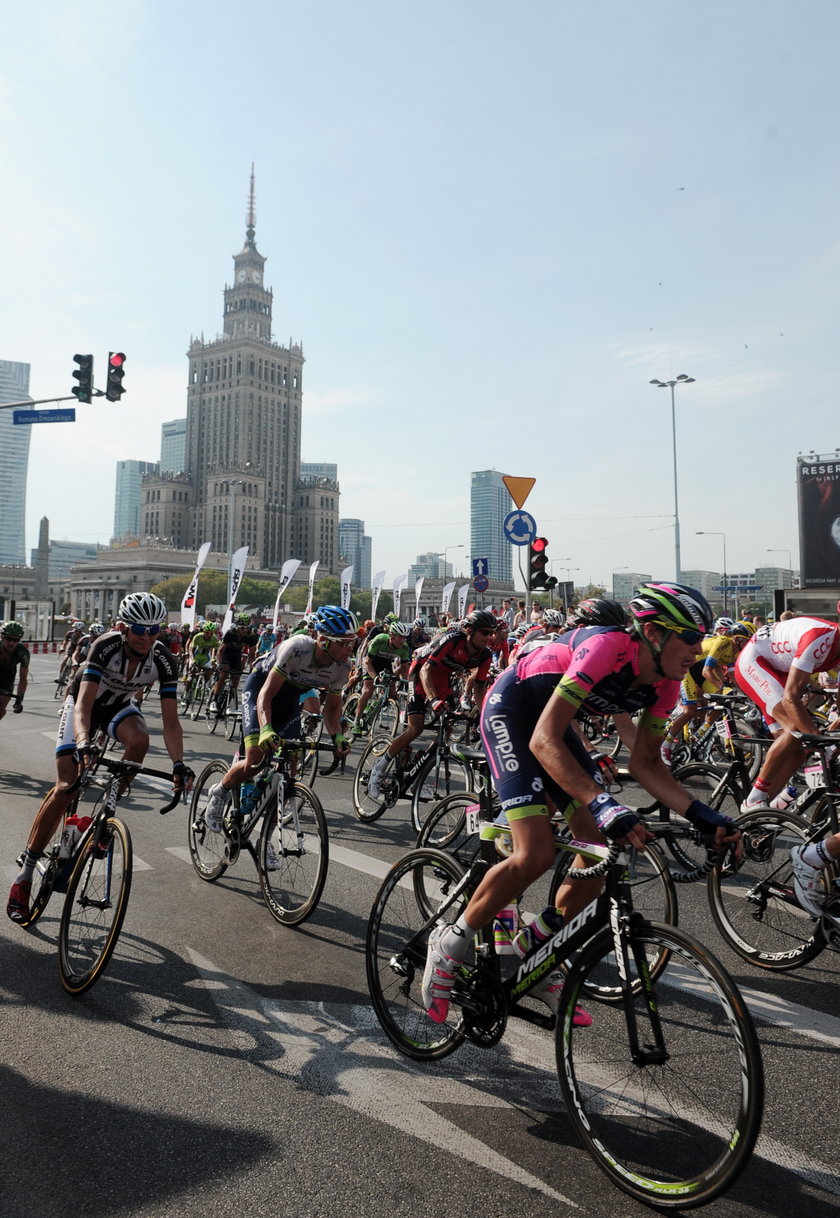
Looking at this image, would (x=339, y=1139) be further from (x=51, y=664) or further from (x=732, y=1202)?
(x=51, y=664)

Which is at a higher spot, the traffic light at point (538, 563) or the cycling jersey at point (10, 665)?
the traffic light at point (538, 563)

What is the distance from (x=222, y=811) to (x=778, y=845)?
3707mm

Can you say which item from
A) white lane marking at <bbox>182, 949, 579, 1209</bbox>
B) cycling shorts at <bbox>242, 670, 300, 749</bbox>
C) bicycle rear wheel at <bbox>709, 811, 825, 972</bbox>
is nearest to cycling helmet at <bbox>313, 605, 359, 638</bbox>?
cycling shorts at <bbox>242, 670, 300, 749</bbox>

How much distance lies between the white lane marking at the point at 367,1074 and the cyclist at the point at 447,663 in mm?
3795

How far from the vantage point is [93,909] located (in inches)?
175

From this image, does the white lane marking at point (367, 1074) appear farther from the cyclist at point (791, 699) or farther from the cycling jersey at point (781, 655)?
the cycling jersey at point (781, 655)

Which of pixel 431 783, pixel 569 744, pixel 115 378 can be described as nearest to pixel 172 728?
pixel 569 744

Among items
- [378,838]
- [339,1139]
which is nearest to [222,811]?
[378,838]

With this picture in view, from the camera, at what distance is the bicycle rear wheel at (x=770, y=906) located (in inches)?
185

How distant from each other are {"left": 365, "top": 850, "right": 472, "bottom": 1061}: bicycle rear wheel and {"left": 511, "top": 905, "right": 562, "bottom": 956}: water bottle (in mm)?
334

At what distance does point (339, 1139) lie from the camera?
3.02 metres

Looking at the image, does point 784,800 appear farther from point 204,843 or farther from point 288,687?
point 204,843

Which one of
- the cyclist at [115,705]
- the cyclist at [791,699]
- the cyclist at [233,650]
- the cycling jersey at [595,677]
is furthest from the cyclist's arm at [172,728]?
the cyclist at [233,650]

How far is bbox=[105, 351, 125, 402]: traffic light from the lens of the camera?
17469mm
